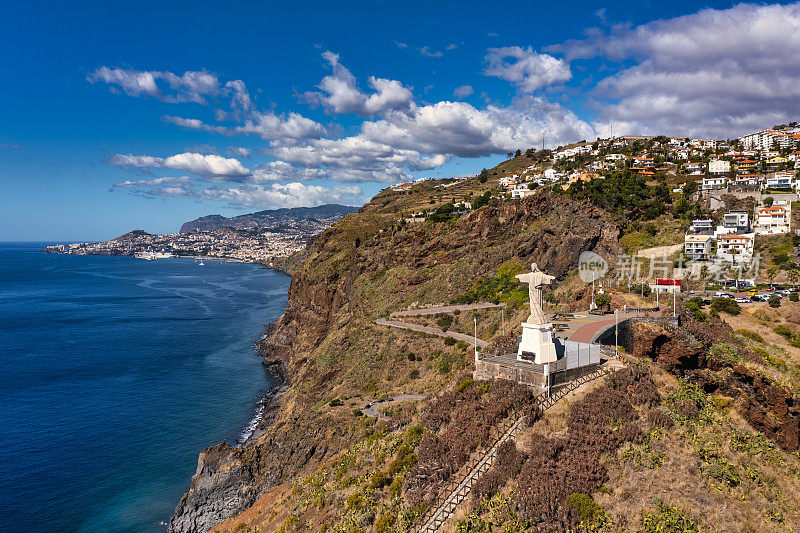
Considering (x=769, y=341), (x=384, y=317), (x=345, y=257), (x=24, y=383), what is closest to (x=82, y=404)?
(x=24, y=383)

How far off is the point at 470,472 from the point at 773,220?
59045 mm

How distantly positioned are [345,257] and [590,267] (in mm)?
41770

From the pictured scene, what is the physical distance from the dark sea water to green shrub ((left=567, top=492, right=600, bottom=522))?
→ 30.6 metres

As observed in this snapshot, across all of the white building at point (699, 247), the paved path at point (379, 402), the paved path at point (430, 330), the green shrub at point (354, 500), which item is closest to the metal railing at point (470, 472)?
the green shrub at point (354, 500)

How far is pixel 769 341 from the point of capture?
30.4 meters

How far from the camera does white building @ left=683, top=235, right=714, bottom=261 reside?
1928 inches

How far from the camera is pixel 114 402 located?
162 feet

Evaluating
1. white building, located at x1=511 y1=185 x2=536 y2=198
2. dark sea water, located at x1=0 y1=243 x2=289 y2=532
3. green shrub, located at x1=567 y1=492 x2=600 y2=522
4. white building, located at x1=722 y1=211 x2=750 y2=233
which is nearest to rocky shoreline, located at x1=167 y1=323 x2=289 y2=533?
dark sea water, located at x1=0 y1=243 x2=289 y2=532

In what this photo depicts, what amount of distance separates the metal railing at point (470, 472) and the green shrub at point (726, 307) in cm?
2479

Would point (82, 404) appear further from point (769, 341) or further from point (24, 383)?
point (769, 341)

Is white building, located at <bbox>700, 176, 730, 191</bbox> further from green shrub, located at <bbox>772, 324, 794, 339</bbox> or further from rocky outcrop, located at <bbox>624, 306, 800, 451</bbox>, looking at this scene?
rocky outcrop, located at <bbox>624, 306, 800, 451</bbox>

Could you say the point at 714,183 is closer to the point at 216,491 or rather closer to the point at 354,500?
the point at 354,500

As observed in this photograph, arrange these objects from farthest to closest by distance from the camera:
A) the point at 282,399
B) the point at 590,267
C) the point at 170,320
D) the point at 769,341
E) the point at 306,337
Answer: the point at 170,320 < the point at 306,337 < the point at 282,399 < the point at 590,267 < the point at 769,341

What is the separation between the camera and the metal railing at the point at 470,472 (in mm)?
15219
